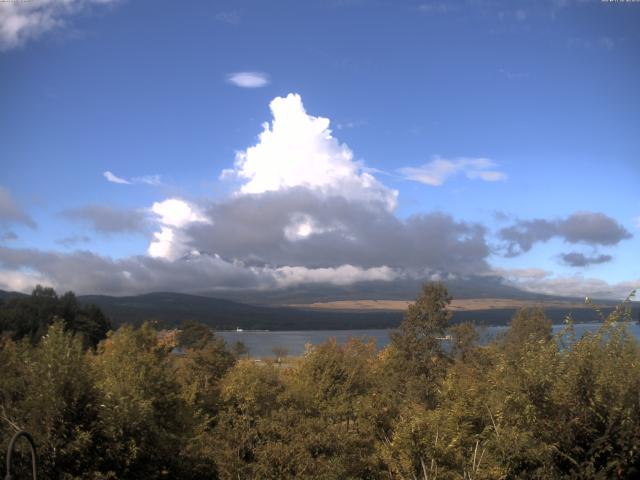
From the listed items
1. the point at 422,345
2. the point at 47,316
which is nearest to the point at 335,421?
the point at 422,345

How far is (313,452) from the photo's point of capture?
789 inches

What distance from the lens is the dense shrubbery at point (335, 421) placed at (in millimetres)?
12453

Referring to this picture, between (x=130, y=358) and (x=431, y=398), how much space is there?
2848cm

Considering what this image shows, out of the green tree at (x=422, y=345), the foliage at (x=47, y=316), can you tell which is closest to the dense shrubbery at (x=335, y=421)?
the green tree at (x=422, y=345)

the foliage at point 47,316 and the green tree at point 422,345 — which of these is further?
the foliage at point 47,316

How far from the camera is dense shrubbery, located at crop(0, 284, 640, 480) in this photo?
1245 centimetres

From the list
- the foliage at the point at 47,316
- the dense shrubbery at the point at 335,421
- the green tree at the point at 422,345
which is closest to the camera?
the dense shrubbery at the point at 335,421

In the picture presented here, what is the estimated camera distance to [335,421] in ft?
92.7

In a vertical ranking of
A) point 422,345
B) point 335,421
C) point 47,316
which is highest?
point 47,316

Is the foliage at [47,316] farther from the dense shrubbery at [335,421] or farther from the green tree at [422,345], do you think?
the dense shrubbery at [335,421]

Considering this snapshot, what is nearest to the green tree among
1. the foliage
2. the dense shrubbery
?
the dense shrubbery

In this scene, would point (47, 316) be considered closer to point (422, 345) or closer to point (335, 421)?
point (422, 345)

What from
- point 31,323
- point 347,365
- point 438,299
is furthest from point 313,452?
point 31,323

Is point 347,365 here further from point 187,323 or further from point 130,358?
point 187,323
